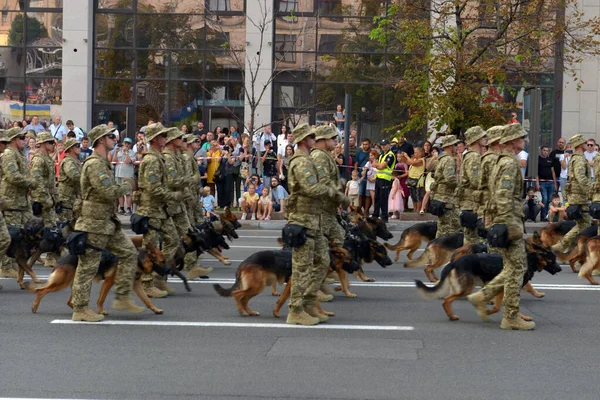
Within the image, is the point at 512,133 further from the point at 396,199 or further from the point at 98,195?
the point at 396,199

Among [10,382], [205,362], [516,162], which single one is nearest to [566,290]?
[516,162]

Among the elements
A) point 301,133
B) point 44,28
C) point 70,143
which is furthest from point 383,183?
point 44,28

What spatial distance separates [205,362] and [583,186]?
823 cm

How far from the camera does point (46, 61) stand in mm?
32625

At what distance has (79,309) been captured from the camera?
10.5 metres

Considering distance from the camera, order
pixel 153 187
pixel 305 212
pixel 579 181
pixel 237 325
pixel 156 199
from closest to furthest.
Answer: pixel 305 212 → pixel 237 325 → pixel 153 187 → pixel 156 199 → pixel 579 181

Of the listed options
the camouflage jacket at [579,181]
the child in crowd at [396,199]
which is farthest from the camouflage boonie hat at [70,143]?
the child in crowd at [396,199]

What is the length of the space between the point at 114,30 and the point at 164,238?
21192 mm

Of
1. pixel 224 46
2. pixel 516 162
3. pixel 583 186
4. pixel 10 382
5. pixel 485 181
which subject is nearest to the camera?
pixel 10 382

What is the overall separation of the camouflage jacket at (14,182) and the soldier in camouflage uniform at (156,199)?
202 cm

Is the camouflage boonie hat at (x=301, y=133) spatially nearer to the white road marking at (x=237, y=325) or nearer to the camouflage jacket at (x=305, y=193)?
the camouflage jacket at (x=305, y=193)

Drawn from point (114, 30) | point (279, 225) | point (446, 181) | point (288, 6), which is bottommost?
point (279, 225)

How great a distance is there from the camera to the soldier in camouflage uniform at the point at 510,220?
9.91m

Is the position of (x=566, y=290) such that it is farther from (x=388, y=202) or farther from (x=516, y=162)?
(x=388, y=202)
